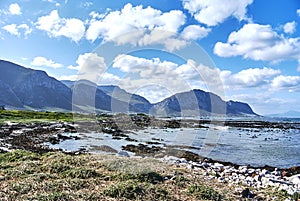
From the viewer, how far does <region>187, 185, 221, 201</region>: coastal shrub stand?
9.44 metres

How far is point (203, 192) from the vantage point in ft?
31.7

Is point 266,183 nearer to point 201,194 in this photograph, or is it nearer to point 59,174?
point 201,194

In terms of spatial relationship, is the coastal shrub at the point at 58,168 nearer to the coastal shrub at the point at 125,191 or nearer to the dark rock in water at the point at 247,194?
the coastal shrub at the point at 125,191

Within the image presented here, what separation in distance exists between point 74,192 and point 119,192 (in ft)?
4.46

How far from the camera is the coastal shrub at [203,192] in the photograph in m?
9.44

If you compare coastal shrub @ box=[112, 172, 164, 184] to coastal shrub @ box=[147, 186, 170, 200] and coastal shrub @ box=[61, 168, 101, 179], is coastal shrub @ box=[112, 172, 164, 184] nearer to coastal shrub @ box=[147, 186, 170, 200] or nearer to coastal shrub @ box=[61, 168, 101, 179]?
coastal shrub @ box=[61, 168, 101, 179]

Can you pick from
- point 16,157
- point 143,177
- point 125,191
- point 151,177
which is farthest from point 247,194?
point 16,157

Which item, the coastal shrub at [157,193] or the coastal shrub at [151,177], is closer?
the coastal shrub at [157,193]

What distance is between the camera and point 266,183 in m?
11.7

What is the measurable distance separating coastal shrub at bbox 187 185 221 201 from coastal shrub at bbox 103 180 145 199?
1629mm

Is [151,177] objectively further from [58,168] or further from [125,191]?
[58,168]

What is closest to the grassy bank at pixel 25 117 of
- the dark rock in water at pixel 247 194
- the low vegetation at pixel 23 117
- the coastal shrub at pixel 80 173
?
the low vegetation at pixel 23 117

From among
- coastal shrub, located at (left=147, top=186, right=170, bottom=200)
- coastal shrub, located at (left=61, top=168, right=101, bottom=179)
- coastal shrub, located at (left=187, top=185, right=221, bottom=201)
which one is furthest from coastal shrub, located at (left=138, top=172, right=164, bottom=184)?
coastal shrub, located at (left=61, top=168, right=101, bottom=179)

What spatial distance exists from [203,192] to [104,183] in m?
3.31
